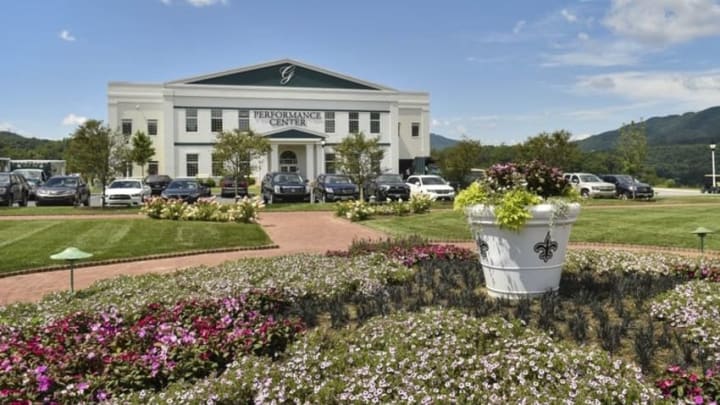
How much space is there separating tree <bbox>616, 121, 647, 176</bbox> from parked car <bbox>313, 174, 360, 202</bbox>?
62.5 feet

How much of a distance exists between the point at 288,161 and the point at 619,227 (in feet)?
130

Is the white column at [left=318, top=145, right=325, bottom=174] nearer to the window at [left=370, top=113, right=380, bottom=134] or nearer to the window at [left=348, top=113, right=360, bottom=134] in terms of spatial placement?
the window at [left=348, top=113, right=360, bottom=134]

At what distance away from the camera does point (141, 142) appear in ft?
152

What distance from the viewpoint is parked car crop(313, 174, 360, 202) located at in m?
28.7

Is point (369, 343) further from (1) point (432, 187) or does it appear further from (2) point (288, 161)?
(2) point (288, 161)

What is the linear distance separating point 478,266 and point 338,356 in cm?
405

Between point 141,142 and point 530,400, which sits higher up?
point 141,142

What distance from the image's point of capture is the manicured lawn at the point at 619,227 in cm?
1278

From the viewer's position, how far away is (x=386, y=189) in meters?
28.5

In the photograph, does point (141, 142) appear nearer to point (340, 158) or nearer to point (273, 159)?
point (273, 159)

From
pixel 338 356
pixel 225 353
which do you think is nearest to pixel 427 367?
pixel 338 356

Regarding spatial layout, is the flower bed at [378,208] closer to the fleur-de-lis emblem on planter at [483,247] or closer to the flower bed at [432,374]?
the fleur-de-lis emblem on planter at [483,247]

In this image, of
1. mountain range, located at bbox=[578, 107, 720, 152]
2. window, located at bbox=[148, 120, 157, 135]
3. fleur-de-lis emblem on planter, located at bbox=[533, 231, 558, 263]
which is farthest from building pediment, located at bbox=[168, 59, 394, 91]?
mountain range, located at bbox=[578, 107, 720, 152]

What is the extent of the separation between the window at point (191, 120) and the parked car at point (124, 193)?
2255 cm
